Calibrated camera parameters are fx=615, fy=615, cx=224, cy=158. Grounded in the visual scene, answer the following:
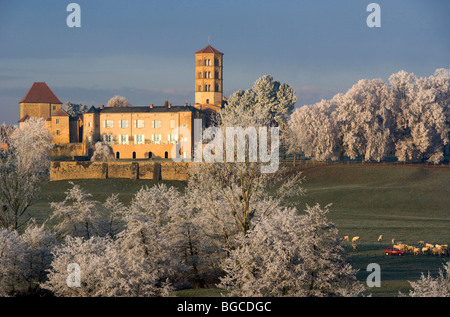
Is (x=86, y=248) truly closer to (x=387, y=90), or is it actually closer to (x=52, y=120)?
(x=387, y=90)

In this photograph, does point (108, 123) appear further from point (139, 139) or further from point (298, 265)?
point (298, 265)

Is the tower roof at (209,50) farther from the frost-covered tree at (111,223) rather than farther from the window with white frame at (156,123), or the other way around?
the frost-covered tree at (111,223)

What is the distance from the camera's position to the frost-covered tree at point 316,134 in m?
90.2

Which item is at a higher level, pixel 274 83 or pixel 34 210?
pixel 274 83

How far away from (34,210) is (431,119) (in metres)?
55.9

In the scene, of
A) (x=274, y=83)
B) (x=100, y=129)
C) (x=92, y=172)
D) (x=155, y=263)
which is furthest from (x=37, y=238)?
(x=274, y=83)

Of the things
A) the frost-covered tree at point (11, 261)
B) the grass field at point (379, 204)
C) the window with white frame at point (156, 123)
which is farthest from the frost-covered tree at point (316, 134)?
the frost-covered tree at point (11, 261)

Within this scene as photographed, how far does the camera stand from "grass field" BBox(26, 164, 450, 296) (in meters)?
39.4

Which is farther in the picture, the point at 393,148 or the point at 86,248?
the point at 393,148

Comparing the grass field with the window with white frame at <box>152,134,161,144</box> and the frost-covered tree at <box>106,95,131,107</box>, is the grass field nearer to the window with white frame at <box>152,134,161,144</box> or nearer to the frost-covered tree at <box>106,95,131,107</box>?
the window with white frame at <box>152,134,161,144</box>

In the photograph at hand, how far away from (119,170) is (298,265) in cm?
6847

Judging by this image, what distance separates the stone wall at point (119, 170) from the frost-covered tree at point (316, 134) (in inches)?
691

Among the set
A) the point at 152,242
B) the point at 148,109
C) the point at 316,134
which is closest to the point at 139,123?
the point at 148,109

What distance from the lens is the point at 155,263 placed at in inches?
1286
